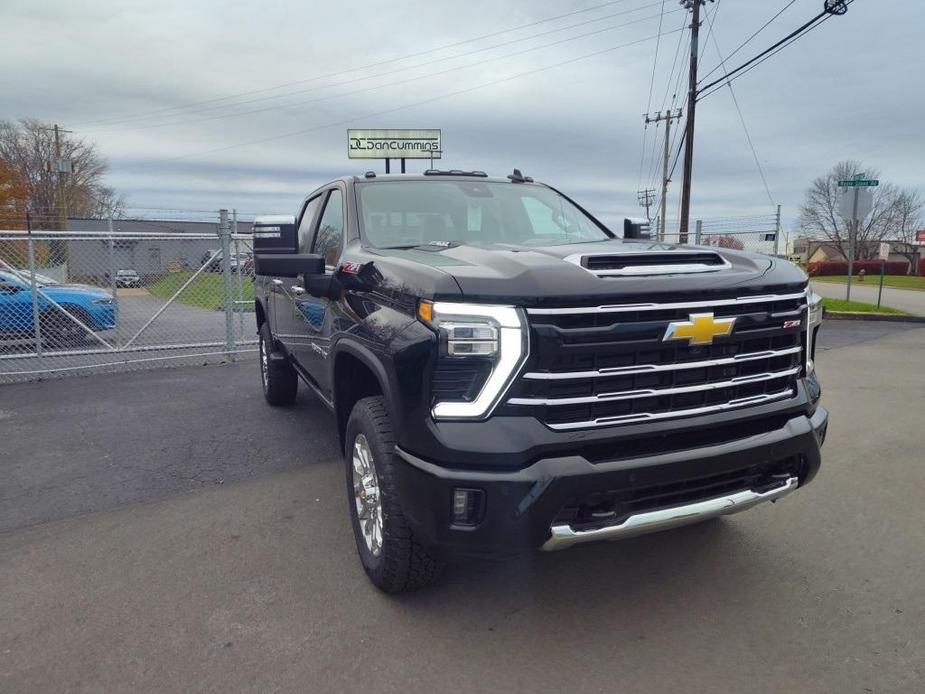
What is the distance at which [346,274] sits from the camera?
337cm

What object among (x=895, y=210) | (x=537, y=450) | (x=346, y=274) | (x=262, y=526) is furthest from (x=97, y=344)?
(x=895, y=210)

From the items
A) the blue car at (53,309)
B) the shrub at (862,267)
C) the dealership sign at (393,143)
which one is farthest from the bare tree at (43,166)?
the shrub at (862,267)

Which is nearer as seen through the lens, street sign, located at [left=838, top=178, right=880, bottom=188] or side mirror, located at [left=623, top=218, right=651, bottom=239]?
side mirror, located at [left=623, top=218, right=651, bottom=239]

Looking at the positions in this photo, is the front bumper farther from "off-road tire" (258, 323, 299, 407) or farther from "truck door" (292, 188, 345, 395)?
"off-road tire" (258, 323, 299, 407)

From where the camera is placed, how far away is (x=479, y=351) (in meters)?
2.44

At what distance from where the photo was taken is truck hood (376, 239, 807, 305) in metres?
2.45

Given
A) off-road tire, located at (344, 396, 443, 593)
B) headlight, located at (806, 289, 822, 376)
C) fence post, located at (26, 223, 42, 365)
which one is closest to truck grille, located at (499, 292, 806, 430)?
headlight, located at (806, 289, 822, 376)

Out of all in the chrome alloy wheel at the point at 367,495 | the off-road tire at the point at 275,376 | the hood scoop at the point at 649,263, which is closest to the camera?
the hood scoop at the point at 649,263

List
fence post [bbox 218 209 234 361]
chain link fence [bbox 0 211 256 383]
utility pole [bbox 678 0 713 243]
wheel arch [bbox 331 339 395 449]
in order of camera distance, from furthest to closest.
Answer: utility pole [bbox 678 0 713 243] → fence post [bbox 218 209 234 361] → chain link fence [bbox 0 211 256 383] → wheel arch [bbox 331 339 395 449]

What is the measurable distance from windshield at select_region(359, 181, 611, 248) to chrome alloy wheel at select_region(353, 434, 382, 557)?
1195mm

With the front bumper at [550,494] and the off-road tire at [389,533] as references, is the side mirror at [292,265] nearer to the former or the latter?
the off-road tire at [389,533]

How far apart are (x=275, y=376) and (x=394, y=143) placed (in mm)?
27454

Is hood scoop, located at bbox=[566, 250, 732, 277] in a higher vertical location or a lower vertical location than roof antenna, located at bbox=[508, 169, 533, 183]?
lower

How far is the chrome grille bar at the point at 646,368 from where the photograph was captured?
244 cm
